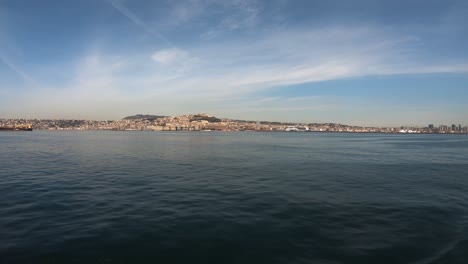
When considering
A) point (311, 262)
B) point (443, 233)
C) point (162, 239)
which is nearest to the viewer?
point (311, 262)

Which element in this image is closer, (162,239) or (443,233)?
(162,239)

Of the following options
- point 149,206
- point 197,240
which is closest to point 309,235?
point 197,240

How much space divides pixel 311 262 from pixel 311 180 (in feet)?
49.8

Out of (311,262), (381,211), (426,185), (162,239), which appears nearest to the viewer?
(311,262)

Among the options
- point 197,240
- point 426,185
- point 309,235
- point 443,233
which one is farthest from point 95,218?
point 426,185

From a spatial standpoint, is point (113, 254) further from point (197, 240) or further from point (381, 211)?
point (381, 211)

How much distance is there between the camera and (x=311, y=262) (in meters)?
9.34

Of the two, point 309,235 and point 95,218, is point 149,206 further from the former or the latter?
point 309,235

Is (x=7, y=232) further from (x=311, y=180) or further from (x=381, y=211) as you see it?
(x=311, y=180)

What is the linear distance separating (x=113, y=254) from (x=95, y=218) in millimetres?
4293

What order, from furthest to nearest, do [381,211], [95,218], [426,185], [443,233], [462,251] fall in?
[426,185] < [381,211] < [95,218] < [443,233] < [462,251]

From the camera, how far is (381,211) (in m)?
15.1

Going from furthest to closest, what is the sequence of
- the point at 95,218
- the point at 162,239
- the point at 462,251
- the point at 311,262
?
the point at 95,218
the point at 162,239
the point at 462,251
the point at 311,262

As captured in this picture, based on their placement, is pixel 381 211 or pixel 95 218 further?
pixel 381 211
